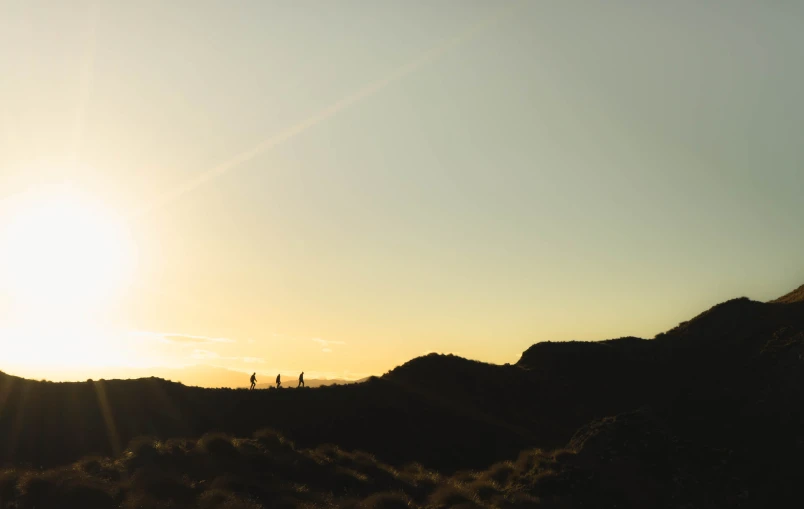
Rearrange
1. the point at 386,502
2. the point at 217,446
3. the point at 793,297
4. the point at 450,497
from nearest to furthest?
the point at 386,502 → the point at 450,497 → the point at 217,446 → the point at 793,297

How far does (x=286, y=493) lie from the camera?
89.3 ft

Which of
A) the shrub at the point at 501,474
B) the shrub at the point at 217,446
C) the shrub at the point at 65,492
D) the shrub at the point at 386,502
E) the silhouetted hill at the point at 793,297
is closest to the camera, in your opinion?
the shrub at the point at 386,502

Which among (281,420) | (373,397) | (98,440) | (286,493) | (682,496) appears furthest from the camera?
(373,397)

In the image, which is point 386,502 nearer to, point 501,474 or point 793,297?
point 501,474

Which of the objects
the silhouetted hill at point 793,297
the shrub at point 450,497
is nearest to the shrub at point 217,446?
the shrub at point 450,497

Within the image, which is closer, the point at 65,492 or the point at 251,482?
the point at 65,492

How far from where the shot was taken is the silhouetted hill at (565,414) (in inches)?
988

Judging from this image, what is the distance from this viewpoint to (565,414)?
167 feet

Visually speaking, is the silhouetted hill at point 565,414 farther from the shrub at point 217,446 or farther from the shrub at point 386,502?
the shrub at point 217,446

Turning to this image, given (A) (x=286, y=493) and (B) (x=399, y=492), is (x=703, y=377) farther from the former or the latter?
(A) (x=286, y=493)

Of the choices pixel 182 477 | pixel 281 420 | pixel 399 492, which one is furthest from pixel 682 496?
pixel 281 420

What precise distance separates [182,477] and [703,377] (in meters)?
34.4

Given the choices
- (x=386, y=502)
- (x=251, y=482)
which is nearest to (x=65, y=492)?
(x=251, y=482)

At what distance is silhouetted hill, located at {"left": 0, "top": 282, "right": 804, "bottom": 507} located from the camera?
25.1 metres
